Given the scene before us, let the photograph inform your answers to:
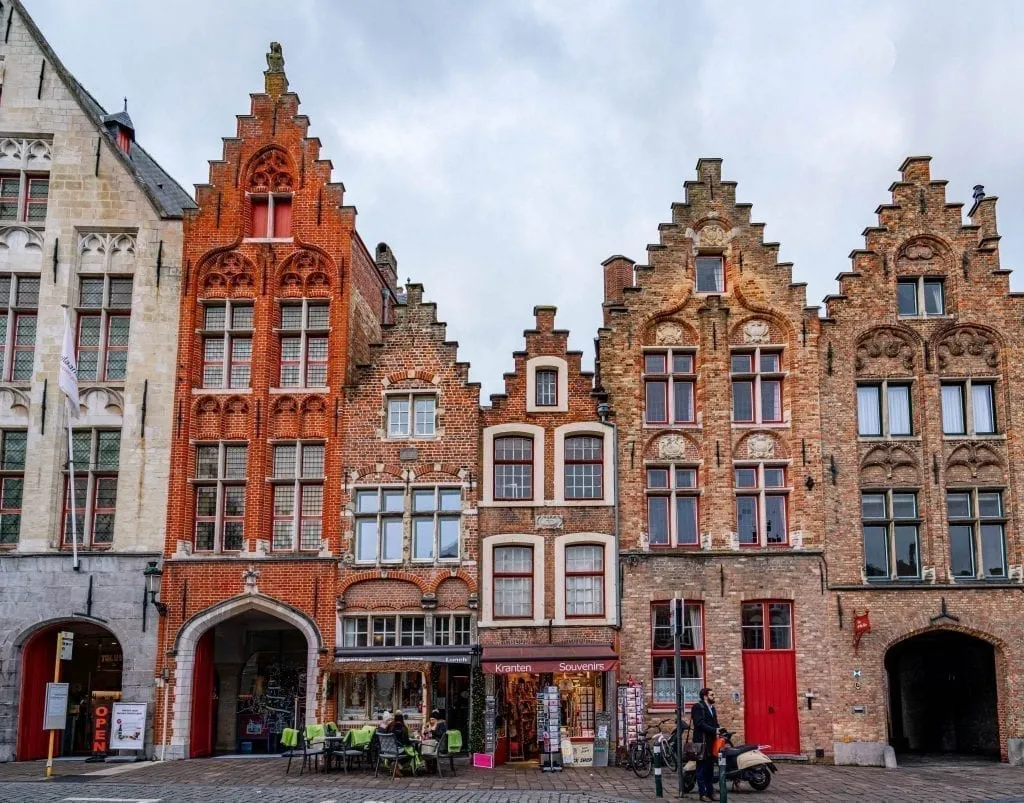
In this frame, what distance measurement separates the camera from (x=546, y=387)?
85.0ft

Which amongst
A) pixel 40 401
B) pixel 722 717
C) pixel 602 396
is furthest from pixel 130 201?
pixel 722 717

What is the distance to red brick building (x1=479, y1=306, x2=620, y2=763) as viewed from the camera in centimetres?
2412

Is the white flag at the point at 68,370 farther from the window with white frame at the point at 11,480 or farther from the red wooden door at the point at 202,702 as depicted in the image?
the red wooden door at the point at 202,702

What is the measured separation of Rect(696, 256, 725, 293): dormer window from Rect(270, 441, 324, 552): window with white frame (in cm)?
960

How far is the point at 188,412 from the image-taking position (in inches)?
1019

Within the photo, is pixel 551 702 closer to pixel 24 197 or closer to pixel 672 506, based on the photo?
pixel 672 506

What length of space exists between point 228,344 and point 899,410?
15.5 meters

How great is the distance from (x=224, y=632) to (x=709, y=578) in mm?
11268

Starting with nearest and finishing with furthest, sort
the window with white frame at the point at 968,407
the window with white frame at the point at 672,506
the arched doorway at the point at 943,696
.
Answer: the window with white frame at the point at 672,506 → the window with white frame at the point at 968,407 → the arched doorway at the point at 943,696

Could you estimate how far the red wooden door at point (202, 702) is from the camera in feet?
→ 81.3

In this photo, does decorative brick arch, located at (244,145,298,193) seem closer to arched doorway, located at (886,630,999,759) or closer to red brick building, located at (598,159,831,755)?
red brick building, located at (598,159,831,755)

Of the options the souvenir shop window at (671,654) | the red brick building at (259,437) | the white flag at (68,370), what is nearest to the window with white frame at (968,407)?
the souvenir shop window at (671,654)

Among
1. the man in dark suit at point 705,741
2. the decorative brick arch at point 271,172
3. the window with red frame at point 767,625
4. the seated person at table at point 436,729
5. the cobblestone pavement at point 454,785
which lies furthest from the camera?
the decorative brick arch at point 271,172

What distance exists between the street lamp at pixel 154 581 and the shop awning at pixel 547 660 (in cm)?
713
